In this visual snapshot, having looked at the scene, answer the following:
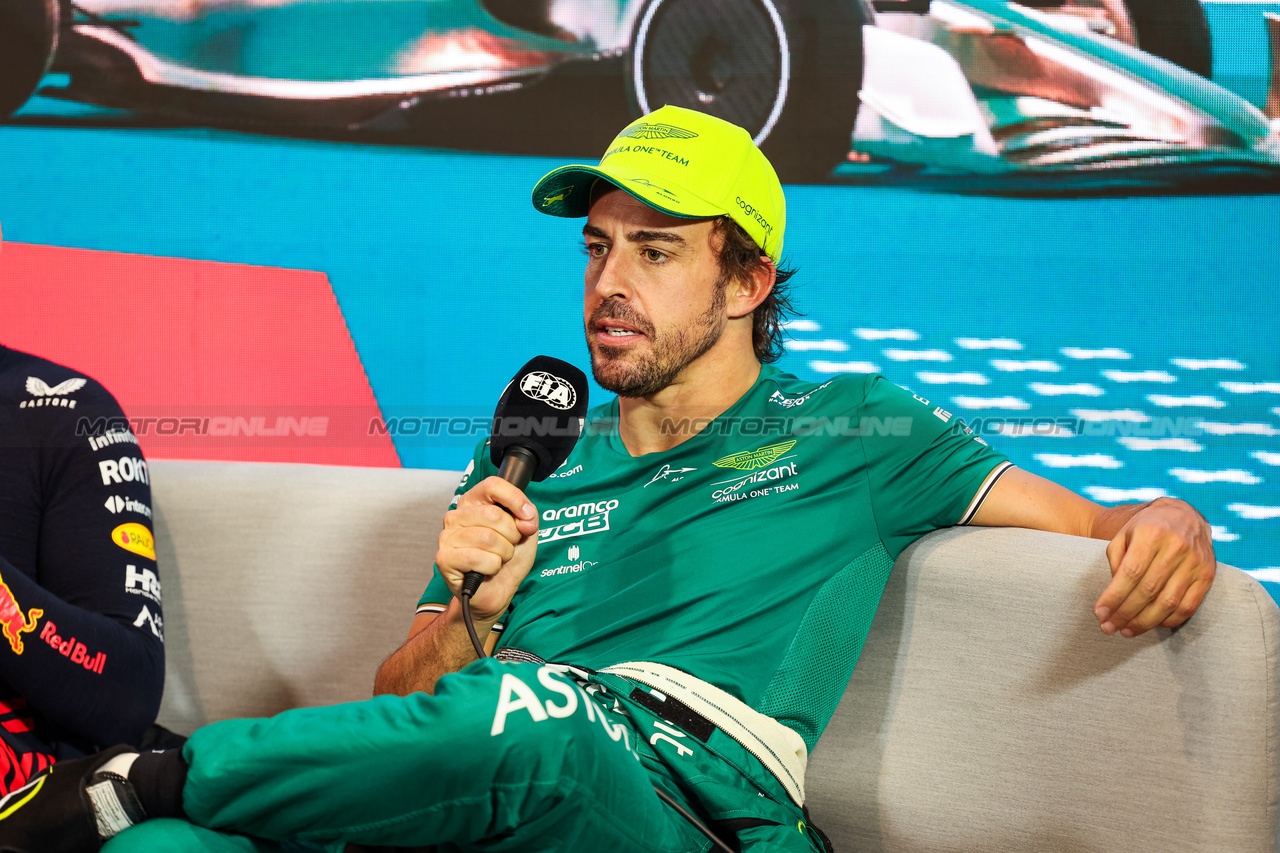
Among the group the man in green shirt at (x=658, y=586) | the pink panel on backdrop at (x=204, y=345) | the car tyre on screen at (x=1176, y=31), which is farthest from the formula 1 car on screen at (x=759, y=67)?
the man in green shirt at (x=658, y=586)

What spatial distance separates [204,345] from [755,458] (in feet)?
6.32

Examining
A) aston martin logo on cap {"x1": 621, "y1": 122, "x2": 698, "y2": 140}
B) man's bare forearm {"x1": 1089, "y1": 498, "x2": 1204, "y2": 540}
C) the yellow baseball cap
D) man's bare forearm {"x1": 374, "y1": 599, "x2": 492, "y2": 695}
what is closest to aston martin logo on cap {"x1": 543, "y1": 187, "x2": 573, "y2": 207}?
the yellow baseball cap

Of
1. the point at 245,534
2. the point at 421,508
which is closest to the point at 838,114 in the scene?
the point at 421,508

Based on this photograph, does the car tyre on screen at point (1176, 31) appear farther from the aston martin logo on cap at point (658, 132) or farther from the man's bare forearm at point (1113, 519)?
the man's bare forearm at point (1113, 519)

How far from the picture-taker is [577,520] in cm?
150

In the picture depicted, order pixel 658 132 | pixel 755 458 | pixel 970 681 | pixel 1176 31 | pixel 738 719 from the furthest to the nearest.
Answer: pixel 1176 31 < pixel 658 132 < pixel 755 458 < pixel 970 681 < pixel 738 719

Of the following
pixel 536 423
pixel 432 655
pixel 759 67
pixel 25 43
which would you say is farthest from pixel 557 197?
pixel 25 43

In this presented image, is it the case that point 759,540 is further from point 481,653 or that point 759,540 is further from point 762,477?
point 481,653

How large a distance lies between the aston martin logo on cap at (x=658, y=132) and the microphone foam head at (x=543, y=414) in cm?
52

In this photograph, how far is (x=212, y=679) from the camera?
180cm

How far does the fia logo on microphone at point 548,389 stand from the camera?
1.19 m

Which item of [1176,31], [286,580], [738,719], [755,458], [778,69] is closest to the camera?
[738,719]

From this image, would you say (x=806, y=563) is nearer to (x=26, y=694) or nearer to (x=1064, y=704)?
(x=1064, y=704)

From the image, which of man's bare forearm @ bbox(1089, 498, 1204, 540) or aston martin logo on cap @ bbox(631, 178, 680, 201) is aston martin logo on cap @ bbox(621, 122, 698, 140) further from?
man's bare forearm @ bbox(1089, 498, 1204, 540)
